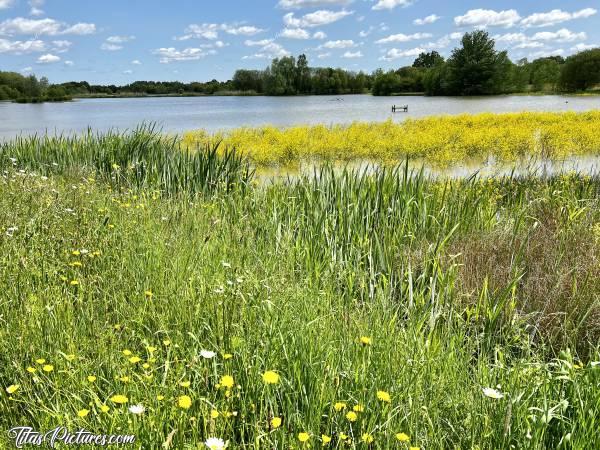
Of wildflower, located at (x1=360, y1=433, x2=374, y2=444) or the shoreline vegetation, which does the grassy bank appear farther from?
the shoreline vegetation

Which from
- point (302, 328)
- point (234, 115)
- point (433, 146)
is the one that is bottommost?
point (302, 328)

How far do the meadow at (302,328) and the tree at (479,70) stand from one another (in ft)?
264

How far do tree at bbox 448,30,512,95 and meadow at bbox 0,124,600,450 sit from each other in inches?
3165

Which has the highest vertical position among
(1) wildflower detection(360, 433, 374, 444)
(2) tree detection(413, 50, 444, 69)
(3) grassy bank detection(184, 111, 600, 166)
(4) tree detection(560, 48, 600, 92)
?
(2) tree detection(413, 50, 444, 69)

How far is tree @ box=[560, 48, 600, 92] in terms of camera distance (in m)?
66.5

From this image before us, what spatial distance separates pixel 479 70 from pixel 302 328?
278 ft

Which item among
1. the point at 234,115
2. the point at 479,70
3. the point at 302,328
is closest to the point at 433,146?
the point at 302,328

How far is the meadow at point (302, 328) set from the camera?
176cm

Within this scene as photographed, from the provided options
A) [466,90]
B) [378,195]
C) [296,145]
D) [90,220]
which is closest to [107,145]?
[90,220]

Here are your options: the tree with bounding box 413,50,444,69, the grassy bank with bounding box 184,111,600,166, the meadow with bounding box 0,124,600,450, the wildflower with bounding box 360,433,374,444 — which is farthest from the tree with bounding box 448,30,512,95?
the wildflower with bounding box 360,433,374,444

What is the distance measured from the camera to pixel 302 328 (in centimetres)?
211

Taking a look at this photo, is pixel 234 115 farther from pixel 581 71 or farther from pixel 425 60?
pixel 425 60

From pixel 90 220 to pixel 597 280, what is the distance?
365 cm

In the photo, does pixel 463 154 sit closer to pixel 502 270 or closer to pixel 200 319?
pixel 502 270
